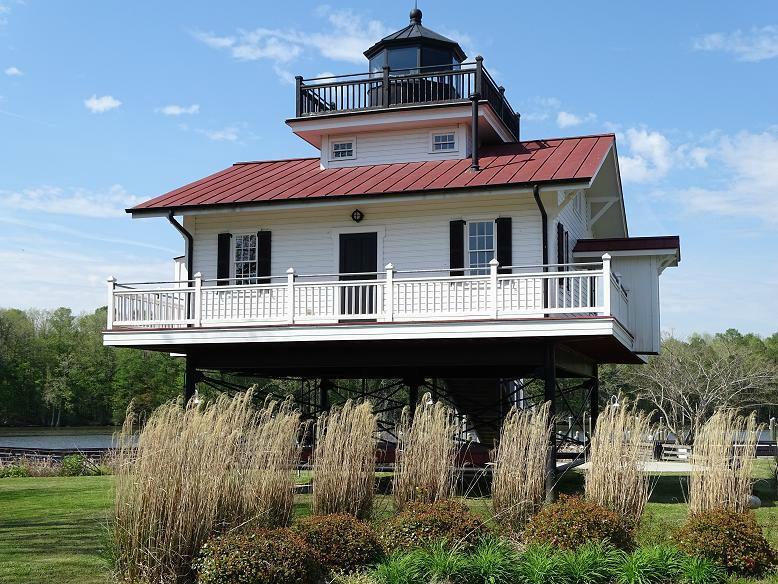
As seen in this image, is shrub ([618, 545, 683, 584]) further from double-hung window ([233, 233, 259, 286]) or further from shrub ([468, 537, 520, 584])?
double-hung window ([233, 233, 259, 286])

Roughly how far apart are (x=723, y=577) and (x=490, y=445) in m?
13.2

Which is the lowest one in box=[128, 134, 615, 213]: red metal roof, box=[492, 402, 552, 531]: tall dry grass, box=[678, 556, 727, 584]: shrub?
box=[678, 556, 727, 584]: shrub

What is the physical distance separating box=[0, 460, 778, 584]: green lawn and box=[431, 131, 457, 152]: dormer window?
804 centimetres

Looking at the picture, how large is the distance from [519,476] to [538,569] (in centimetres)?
304

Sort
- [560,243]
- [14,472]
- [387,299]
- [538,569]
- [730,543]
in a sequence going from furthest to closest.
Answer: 1. [14,472]
2. [560,243]
3. [387,299]
4. [730,543]
5. [538,569]

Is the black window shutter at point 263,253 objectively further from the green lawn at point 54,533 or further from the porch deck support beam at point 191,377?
the green lawn at point 54,533

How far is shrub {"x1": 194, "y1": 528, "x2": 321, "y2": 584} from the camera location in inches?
352

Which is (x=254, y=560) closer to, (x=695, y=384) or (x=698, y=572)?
(x=698, y=572)

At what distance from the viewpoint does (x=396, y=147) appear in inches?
→ 877

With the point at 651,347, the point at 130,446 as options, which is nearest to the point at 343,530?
the point at 130,446

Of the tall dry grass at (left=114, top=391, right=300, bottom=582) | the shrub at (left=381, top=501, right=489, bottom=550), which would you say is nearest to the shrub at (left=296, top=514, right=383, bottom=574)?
the shrub at (left=381, top=501, right=489, bottom=550)

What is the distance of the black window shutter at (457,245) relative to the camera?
19.3m

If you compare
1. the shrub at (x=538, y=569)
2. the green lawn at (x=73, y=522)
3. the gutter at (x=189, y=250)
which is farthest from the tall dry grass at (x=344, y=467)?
the gutter at (x=189, y=250)

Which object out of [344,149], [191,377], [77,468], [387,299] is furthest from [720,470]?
[77,468]
